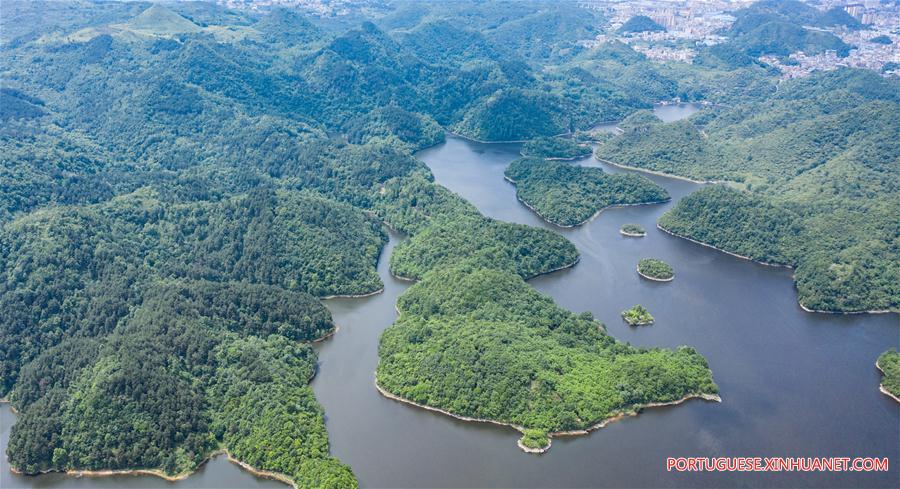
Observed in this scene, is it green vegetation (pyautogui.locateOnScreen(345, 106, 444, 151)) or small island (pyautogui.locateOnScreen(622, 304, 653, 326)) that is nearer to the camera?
small island (pyautogui.locateOnScreen(622, 304, 653, 326))

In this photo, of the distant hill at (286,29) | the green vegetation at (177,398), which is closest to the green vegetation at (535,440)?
the green vegetation at (177,398)

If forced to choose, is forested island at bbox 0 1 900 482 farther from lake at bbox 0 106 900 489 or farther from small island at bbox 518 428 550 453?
lake at bbox 0 106 900 489

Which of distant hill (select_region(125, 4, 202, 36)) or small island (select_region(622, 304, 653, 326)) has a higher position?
small island (select_region(622, 304, 653, 326))

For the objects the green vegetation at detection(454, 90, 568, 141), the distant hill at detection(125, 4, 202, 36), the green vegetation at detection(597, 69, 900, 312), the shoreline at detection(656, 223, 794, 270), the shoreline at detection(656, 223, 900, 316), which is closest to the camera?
the shoreline at detection(656, 223, 900, 316)

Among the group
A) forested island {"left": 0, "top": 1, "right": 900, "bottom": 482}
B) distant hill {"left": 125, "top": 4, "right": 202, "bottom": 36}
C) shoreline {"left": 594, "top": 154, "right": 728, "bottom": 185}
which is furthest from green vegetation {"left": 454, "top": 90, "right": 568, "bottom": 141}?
distant hill {"left": 125, "top": 4, "right": 202, "bottom": 36}

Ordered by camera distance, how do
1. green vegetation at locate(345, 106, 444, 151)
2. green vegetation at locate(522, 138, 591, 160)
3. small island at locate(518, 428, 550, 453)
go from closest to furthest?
small island at locate(518, 428, 550, 453), green vegetation at locate(522, 138, 591, 160), green vegetation at locate(345, 106, 444, 151)

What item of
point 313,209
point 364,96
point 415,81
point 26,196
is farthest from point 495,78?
point 26,196

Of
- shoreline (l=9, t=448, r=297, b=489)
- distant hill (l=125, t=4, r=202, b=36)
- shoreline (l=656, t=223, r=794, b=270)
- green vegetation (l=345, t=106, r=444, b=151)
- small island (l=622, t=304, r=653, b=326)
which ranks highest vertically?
shoreline (l=9, t=448, r=297, b=489)

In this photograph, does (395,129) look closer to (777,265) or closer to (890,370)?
(777,265)
